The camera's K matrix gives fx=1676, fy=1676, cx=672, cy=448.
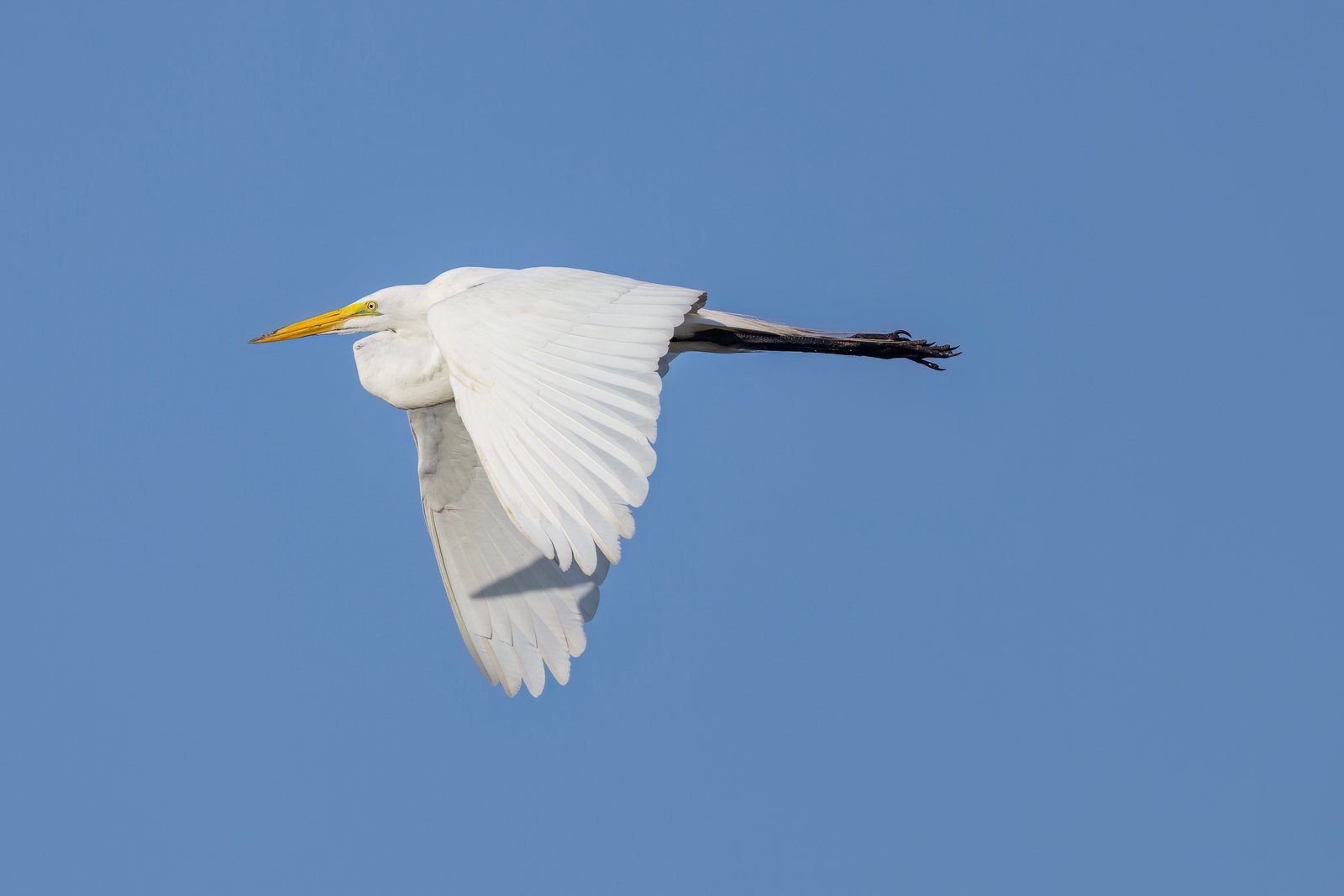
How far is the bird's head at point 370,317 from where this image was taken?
941 centimetres

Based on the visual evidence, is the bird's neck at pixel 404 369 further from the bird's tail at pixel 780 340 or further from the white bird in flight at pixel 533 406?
the bird's tail at pixel 780 340

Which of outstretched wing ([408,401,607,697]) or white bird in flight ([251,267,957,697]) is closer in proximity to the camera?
white bird in flight ([251,267,957,697])

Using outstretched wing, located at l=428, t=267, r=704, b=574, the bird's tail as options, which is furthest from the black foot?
outstretched wing, located at l=428, t=267, r=704, b=574

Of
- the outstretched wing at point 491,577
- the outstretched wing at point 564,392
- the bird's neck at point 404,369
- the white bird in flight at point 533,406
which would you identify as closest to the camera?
the outstretched wing at point 564,392

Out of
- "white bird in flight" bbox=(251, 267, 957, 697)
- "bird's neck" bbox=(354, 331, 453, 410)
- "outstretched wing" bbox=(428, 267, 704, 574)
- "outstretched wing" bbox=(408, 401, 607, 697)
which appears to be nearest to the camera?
"outstretched wing" bbox=(428, 267, 704, 574)

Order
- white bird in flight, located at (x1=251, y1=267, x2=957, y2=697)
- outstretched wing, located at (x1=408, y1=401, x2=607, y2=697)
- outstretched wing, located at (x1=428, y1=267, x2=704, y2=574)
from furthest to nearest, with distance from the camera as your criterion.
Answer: outstretched wing, located at (x1=408, y1=401, x2=607, y2=697), white bird in flight, located at (x1=251, y1=267, x2=957, y2=697), outstretched wing, located at (x1=428, y1=267, x2=704, y2=574)

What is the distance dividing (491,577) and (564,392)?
322 centimetres

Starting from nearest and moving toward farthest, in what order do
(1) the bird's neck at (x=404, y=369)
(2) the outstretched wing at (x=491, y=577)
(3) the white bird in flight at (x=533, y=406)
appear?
1. (3) the white bird in flight at (x=533, y=406)
2. (1) the bird's neck at (x=404, y=369)
3. (2) the outstretched wing at (x=491, y=577)

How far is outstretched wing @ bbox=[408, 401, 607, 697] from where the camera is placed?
31.0ft

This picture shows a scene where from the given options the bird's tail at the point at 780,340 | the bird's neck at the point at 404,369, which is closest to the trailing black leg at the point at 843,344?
the bird's tail at the point at 780,340

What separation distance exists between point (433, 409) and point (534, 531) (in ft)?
12.1

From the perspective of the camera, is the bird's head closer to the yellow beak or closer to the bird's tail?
the yellow beak

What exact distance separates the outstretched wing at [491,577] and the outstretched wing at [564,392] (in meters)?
1.96

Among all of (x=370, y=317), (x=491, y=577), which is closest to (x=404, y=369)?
(x=370, y=317)
